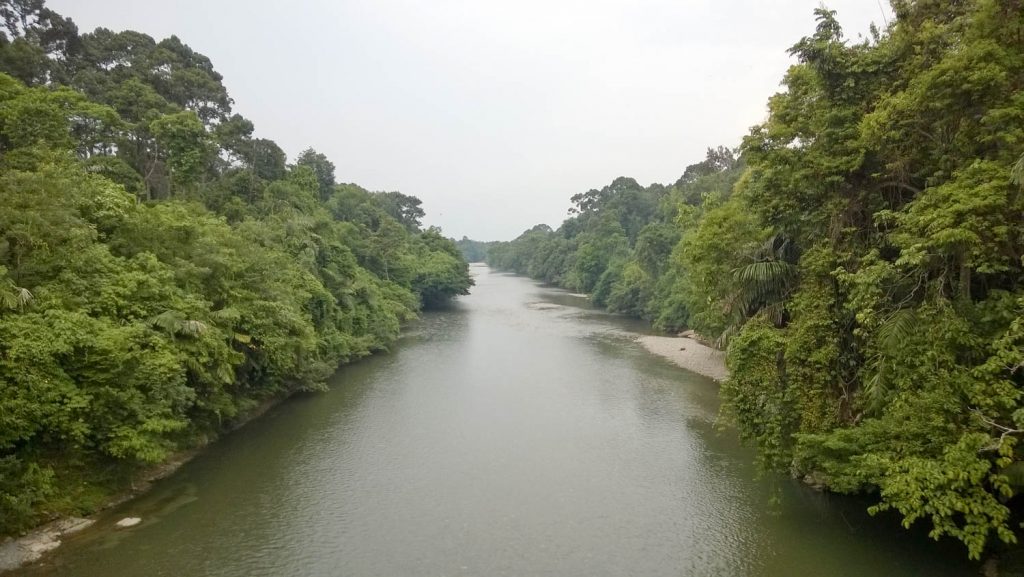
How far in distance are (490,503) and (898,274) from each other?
11376 millimetres

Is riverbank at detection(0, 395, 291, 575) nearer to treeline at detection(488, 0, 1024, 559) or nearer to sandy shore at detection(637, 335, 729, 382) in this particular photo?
treeline at detection(488, 0, 1024, 559)

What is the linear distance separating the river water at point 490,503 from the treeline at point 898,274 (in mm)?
1667

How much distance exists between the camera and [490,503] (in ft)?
53.1

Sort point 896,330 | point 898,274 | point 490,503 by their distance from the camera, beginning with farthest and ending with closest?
point 490,503, point 898,274, point 896,330

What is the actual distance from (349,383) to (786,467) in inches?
830

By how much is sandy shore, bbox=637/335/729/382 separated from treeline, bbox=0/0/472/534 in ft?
57.6

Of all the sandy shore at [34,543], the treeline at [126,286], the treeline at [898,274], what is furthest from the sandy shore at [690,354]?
the sandy shore at [34,543]

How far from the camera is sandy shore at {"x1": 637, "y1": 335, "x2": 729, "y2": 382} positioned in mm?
31084

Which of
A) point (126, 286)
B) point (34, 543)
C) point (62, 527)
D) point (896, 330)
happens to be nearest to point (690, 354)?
point (896, 330)

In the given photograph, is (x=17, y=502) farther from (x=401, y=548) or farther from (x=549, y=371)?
(x=549, y=371)

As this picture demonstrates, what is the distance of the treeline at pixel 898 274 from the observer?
376 inches

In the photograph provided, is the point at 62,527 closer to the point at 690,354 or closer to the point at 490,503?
the point at 490,503

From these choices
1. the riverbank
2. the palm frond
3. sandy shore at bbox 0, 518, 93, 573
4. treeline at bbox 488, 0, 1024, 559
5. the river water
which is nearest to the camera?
treeline at bbox 488, 0, 1024, 559

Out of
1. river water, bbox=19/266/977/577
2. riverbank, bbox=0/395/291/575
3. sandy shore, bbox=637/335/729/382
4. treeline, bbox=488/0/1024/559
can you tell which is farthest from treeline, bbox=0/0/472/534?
sandy shore, bbox=637/335/729/382
